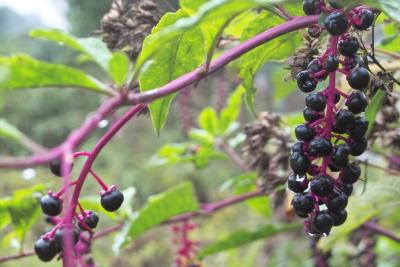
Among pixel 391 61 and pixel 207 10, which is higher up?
pixel 207 10

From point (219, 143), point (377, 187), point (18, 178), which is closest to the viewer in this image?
point (377, 187)

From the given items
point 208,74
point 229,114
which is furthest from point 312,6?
point 229,114

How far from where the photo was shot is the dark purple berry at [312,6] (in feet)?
2.19

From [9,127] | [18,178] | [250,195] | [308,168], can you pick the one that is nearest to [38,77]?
[9,127]

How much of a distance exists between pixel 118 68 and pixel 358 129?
0.97 ft

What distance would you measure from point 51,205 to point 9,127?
0.12 m

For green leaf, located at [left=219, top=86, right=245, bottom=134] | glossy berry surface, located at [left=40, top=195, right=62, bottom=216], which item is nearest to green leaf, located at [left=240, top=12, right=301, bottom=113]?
glossy berry surface, located at [left=40, top=195, right=62, bottom=216]

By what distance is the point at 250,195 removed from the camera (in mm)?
1433

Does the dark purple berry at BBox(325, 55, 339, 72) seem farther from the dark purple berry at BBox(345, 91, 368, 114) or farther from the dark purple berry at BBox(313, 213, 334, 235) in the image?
the dark purple berry at BBox(313, 213, 334, 235)

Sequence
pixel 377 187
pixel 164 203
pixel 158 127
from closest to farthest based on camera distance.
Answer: pixel 158 127 < pixel 377 187 < pixel 164 203

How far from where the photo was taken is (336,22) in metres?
0.62

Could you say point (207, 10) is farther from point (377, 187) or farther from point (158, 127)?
point (377, 187)

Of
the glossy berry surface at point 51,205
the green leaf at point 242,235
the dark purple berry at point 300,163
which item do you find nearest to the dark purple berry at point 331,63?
the dark purple berry at point 300,163

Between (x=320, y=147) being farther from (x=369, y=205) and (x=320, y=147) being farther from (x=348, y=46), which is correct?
(x=369, y=205)
